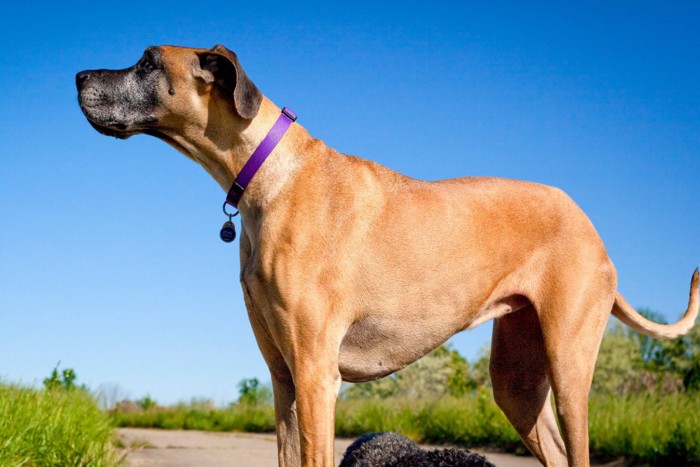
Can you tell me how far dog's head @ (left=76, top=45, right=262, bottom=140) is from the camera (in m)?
3.79

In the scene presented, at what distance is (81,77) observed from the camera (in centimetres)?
394

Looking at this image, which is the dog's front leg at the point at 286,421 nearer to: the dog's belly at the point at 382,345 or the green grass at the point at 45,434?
the dog's belly at the point at 382,345

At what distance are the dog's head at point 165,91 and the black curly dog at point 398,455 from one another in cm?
191

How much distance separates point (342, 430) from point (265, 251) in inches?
294

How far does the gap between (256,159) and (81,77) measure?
3.60 feet

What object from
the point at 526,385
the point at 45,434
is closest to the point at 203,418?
the point at 45,434

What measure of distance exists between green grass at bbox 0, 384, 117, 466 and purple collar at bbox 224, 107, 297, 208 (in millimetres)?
2257

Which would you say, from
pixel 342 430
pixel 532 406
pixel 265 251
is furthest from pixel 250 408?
pixel 265 251

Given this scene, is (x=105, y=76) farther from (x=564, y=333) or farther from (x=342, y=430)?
(x=342, y=430)

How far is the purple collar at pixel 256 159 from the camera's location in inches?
150

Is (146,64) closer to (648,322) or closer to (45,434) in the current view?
(45,434)

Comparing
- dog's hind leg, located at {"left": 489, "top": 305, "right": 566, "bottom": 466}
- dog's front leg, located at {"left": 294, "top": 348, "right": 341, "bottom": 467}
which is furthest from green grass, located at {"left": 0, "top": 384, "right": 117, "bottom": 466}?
dog's hind leg, located at {"left": 489, "top": 305, "right": 566, "bottom": 466}

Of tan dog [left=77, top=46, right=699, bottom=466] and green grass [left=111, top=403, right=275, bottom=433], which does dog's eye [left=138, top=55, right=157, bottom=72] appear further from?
green grass [left=111, top=403, right=275, bottom=433]

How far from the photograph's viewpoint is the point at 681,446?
22.5ft
